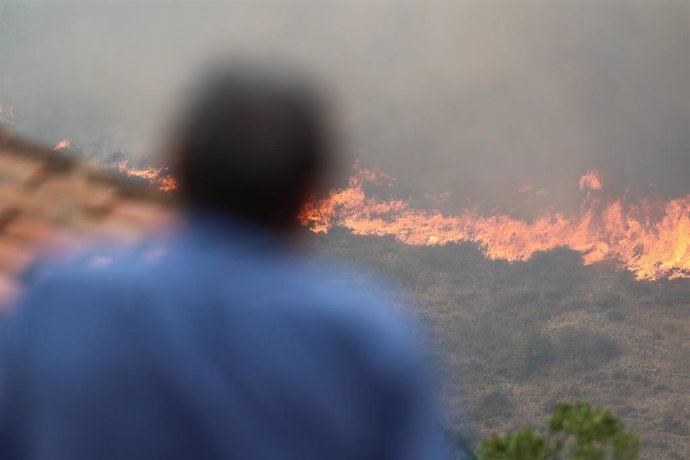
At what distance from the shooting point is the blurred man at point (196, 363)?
0.93 meters

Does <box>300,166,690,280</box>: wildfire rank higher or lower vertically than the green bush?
higher

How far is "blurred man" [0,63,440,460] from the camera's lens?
93 centimetres

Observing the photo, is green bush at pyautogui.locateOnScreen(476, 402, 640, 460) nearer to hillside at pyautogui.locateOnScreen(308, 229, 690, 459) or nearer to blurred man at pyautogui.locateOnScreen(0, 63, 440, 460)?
blurred man at pyautogui.locateOnScreen(0, 63, 440, 460)

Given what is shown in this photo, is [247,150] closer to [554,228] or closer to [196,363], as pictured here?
[196,363]

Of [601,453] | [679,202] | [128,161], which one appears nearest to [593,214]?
[679,202]

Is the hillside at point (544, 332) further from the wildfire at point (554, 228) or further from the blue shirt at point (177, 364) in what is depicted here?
the blue shirt at point (177, 364)

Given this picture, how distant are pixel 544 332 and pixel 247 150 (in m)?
38.1

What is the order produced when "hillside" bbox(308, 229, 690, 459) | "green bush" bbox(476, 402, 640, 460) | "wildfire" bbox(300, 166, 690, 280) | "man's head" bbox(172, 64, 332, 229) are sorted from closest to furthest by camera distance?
"man's head" bbox(172, 64, 332, 229) → "green bush" bbox(476, 402, 640, 460) → "hillside" bbox(308, 229, 690, 459) → "wildfire" bbox(300, 166, 690, 280)

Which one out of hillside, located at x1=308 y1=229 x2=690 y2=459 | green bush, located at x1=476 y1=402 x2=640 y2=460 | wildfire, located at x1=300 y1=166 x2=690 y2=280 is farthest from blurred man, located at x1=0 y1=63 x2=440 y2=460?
wildfire, located at x1=300 y1=166 x2=690 y2=280

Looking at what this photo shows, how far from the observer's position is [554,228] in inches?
1670

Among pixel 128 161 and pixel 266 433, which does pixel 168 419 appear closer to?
pixel 266 433

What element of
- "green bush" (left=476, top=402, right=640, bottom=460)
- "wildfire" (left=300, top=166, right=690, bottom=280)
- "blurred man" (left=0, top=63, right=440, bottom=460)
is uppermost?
"wildfire" (left=300, top=166, right=690, bottom=280)

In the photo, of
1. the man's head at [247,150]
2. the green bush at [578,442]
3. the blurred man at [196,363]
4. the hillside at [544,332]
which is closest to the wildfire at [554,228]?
the hillside at [544,332]

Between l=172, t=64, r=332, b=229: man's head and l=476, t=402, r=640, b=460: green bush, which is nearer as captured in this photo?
l=172, t=64, r=332, b=229: man's head
